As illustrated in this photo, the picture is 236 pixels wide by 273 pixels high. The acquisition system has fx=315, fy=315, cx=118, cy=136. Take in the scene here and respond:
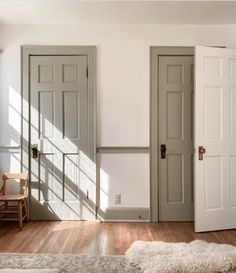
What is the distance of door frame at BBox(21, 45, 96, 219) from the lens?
3803 mm

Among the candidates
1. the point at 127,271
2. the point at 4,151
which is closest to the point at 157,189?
the point at 127,271

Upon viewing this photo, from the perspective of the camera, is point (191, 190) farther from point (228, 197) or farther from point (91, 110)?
point (91, 110)

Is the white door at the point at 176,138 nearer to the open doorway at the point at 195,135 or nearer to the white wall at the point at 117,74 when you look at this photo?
the open doorway at the point at 195,135

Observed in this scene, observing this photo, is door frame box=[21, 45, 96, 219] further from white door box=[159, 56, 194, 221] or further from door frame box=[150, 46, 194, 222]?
white door box=[159, 56, 194, 221]

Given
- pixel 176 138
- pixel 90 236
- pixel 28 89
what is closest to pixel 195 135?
pixel 176 138

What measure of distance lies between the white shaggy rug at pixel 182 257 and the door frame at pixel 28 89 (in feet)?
4.05

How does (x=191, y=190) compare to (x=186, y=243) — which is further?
(x=191, y=190)

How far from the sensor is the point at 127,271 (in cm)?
235

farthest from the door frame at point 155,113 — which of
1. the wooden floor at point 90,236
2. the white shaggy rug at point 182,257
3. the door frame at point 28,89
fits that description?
the white shaggy rug at point 182,257

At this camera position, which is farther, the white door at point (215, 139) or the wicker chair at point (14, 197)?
the wicker chair at point (14, 197)

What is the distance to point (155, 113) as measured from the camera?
3830mm

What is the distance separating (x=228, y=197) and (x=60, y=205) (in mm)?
1984

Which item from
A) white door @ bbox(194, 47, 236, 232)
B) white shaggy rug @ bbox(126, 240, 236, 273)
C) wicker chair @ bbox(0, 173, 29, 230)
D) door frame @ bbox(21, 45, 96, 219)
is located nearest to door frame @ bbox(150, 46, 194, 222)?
white door @ bbox(194, 47, 236, 232)

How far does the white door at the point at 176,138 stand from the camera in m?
3.85
